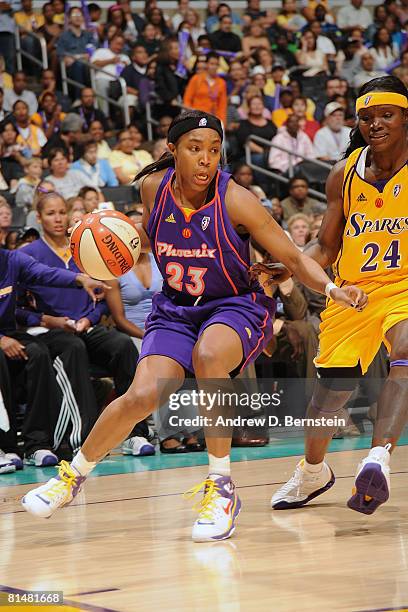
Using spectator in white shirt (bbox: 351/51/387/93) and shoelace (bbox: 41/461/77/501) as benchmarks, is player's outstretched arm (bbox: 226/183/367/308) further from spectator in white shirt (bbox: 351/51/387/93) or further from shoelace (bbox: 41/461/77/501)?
spectator in white shirt (bbox: 351/51/387/93)

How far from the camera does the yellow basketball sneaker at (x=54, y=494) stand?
499cm

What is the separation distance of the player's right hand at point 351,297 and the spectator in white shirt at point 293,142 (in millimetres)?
9698

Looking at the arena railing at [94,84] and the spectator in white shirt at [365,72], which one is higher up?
the arena railing at [94,84]

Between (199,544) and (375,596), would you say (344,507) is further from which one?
(375,596)

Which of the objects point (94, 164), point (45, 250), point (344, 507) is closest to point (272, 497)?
point (344, 507)

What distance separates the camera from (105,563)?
427 cm

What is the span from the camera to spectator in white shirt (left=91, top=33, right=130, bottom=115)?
580 inches

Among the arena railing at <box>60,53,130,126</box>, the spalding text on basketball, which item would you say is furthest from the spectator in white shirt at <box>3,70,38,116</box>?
the spalding text on basketball

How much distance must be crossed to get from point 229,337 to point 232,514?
787mm

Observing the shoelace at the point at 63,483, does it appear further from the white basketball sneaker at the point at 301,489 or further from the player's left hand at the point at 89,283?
the player's left hand at the point at 89,283

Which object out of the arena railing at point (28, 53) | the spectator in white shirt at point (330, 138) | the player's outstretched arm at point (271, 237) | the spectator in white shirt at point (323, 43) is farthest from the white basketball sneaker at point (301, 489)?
the spectator in white shirt at point (323, 43)

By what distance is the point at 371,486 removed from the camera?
446 cm

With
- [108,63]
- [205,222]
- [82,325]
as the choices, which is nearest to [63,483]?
[205,222]

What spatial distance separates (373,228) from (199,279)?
0.87 m
